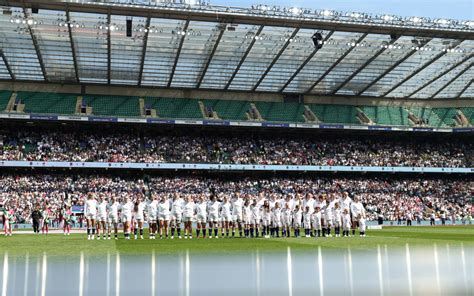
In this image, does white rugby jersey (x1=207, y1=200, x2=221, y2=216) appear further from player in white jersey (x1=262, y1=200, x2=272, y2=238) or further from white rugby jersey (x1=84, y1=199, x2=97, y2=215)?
white rugby jersey (x1=84, y1=199, x2=97, y2=215)

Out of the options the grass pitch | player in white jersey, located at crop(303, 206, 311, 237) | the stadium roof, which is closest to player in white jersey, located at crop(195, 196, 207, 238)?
the grass pitch

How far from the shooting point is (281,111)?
205 ft

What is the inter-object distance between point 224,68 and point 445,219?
2627cm

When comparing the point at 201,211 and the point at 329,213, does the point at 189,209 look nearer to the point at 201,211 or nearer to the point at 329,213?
the point at 201,211

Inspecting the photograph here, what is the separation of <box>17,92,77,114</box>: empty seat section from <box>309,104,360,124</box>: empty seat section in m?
26.6

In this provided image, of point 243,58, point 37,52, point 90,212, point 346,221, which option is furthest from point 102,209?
point 243,58

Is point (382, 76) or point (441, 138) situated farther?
point (441, 138)

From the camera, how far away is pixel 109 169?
55.3 meters

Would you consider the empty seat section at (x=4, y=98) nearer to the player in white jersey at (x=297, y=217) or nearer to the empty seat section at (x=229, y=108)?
the empty seat section at (x=229, y=108)

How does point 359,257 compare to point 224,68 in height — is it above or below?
below

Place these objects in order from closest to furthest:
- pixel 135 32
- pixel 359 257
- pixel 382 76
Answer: pixel 359 257 → pixel 135 32 → pixel 382 76

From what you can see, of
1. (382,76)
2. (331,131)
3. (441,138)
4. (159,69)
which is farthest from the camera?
(441,138)

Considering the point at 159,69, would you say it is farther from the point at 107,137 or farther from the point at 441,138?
the point at 441,138

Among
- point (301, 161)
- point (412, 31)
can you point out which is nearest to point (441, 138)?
point (301, 161)
